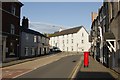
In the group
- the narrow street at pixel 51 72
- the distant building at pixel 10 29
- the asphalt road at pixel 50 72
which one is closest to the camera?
the asphalt road at pixel 50 72

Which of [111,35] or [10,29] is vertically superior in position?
[10,29]

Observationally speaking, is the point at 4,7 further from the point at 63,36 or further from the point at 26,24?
the point at 63,36

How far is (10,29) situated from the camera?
130 ft

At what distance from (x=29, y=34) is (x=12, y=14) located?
54.8 feet

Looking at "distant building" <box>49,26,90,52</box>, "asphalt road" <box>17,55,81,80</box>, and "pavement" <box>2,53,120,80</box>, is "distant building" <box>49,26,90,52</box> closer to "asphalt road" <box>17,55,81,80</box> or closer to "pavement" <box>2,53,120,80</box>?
"pavement" <box>2,53,120,80</box>

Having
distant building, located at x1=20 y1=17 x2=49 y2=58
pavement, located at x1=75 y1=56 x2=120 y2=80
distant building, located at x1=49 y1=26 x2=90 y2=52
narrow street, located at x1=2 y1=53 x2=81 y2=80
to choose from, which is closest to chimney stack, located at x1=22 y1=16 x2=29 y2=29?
distant building, located at x1=20 y1=17 x2=49 y2=58

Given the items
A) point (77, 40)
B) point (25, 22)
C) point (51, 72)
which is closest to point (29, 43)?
point (25, 22)

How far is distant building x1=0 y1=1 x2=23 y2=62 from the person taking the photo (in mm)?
36781

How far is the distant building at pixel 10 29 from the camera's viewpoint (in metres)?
36.8

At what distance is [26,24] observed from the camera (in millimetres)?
64188

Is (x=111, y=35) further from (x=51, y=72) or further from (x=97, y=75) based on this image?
(x=51, y=72)

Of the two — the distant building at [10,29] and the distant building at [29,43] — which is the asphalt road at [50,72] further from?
the distant building at [29,43]

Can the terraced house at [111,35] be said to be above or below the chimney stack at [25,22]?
below

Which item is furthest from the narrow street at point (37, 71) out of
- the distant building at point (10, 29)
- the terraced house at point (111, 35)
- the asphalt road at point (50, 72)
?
the distant building at point (10, 29)
